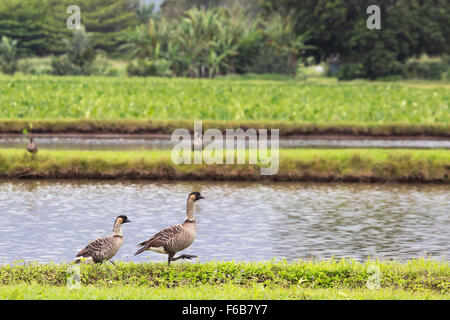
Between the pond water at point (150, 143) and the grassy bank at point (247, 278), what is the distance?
18.3m

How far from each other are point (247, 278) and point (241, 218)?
21.3 ft

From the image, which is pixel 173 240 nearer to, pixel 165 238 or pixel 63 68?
pixel 165 238

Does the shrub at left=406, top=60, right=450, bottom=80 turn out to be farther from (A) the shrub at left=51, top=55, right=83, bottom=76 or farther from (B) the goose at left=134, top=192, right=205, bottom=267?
(B) the goose at left=134, top=192, right=205, bottom=267

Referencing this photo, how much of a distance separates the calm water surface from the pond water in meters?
7.58

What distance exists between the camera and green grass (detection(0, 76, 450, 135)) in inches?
1460

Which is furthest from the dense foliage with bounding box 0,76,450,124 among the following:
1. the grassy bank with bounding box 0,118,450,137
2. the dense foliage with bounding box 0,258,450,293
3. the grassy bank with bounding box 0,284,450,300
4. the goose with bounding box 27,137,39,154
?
the grassy bank with bounding box 0,284,450,300

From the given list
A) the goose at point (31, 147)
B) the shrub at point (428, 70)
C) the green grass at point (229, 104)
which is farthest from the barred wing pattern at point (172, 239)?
the shrub at point (428, 70)

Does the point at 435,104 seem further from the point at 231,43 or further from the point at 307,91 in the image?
the point at 231,43

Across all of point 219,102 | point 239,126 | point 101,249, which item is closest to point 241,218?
point 101,249

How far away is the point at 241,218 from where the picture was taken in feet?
61.2

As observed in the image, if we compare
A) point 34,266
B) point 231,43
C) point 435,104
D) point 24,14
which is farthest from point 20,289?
point 24,14

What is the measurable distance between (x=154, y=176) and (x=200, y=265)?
11.8m
